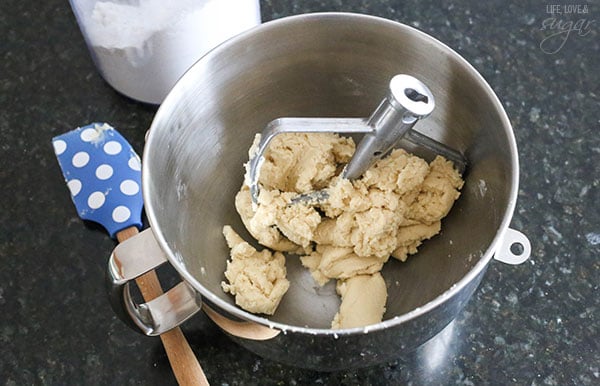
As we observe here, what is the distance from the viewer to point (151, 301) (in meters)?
0.75

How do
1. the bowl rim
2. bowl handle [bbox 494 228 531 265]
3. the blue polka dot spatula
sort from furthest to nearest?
the blue polka dot spatula < bowl handle [bbox 494 228 531 265] < the bowl rim

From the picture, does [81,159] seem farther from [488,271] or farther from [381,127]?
[488,271]

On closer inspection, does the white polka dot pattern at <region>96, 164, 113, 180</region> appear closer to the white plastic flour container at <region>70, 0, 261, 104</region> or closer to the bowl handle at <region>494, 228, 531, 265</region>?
the white plastic flour container at <region>70, 0, 261, 104</region>

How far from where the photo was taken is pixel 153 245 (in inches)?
26.2

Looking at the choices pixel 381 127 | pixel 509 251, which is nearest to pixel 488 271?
pixel 509 251

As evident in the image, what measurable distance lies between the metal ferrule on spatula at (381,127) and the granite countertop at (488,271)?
179mm

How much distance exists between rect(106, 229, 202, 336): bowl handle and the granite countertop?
3.4 inches

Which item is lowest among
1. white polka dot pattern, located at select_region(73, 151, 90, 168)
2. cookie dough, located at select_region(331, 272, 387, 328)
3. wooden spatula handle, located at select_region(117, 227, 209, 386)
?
wooden spatula handle, located at select_region(117, 227, 209, 386)

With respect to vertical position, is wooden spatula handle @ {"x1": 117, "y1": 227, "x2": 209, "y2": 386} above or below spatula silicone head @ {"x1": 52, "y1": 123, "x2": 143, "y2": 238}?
below

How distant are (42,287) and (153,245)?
10.4 inches

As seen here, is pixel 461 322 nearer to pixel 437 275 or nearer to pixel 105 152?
pixel 437 275

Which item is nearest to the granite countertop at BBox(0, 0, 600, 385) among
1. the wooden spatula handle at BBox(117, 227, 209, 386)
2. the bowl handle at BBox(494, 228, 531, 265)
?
the wooden spatula handle at BBox(117, 227, 209, 386)

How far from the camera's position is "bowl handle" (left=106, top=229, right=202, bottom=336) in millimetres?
656

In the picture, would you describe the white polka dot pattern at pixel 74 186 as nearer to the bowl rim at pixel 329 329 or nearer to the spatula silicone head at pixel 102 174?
the spatula silicone head at pixel 102 174
